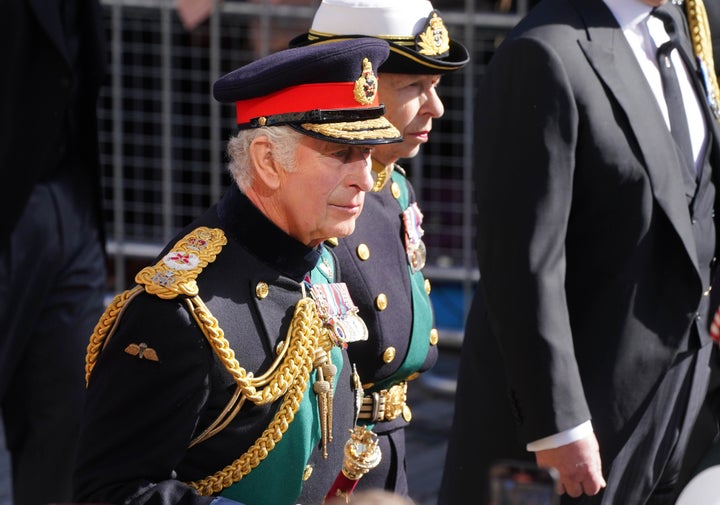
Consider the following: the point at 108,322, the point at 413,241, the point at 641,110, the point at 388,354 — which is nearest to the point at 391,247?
the point at 413,241

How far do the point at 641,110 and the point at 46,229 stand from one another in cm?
229

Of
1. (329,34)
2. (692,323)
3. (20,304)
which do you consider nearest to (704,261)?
(692,323)

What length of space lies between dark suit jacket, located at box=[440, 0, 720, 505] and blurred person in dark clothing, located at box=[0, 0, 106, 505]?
187 centimetres

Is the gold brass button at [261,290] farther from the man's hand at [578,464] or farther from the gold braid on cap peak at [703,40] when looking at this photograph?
the gold braid on cap peak at [703,40]

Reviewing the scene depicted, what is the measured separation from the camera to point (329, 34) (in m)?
3.46

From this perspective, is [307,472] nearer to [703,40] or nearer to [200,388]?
[200,388]

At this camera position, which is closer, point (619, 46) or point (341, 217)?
point (341, 217)

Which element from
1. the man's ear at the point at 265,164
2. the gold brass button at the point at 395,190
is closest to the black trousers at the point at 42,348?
the gold brass button at the point at 395,190

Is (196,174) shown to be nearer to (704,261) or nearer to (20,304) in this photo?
(20,304)

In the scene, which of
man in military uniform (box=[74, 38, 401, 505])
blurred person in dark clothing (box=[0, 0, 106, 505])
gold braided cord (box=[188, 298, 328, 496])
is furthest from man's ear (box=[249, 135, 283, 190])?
blurred person in dark clothing (box=[0, 0, 106, 505])

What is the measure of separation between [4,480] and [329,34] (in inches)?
126

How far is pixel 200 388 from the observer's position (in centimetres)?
266

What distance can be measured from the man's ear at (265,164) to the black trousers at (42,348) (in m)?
2.26

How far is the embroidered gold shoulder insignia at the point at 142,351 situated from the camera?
8.64 feet
